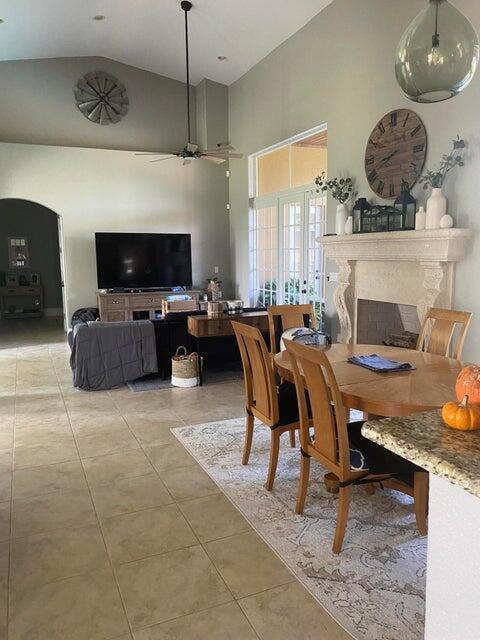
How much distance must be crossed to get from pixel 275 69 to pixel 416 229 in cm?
407

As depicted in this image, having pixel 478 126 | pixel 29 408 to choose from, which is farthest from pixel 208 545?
pixel 478 126

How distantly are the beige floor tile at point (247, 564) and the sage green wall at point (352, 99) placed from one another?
2.92m

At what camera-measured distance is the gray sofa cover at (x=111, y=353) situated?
5074 mm

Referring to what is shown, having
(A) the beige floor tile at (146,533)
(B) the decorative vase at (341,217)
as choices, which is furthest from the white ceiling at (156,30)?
(A) the beige floor tile at (146,533)

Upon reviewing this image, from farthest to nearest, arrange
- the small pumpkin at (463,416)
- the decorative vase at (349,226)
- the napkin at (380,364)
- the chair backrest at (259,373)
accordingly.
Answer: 1. the decorative vase at (349,226)
2. the chair backrest at (259,373)
3. the napkin at (380,364)
4. the small pumpkin at (463,416)

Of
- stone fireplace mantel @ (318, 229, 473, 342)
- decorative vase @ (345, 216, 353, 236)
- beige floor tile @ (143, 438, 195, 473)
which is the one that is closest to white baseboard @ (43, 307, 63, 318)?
stone fireplace mantel @ (318, 229, 473, 342)

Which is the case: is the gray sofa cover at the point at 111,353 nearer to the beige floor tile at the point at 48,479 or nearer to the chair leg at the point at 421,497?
the beige floor tile at the point at 48,479

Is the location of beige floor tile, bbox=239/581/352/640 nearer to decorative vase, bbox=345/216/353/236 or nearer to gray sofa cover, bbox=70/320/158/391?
gray sofa cover, bbox=70/320/158/391

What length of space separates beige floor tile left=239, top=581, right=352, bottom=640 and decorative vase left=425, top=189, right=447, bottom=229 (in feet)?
11.2

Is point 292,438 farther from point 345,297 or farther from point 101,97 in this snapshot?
point 101,97

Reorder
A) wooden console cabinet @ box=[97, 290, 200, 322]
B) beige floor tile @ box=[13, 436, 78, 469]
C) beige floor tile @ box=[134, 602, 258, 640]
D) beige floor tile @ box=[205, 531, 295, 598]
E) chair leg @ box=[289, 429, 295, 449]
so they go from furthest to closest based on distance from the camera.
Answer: wooden console cabinet @ box=[97, 290, 200, 322], chair leg @ box=[289, 429, 295, 449], beige floor tile @ box=[13, 436, 78, 469], beige floor tile @ box=[205, 531, 295, 598], beige floor tile @ box=[134, 602, 258, 640]

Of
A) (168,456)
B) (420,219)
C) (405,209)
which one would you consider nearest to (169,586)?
(168,456)

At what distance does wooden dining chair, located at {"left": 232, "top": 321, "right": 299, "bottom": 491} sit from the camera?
289 cm

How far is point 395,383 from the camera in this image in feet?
8.32
